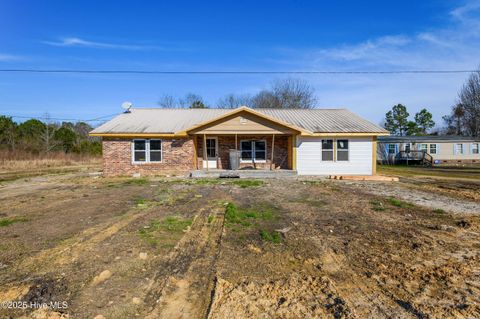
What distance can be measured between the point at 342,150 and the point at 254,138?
216 inches

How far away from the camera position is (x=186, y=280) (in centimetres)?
348

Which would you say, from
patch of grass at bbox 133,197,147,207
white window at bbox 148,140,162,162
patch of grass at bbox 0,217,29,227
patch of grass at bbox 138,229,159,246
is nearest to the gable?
white window at bbox 148,140,162,162

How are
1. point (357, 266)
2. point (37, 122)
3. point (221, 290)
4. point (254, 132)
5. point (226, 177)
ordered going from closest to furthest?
point (221, 290) < point (357, 266) < point (226, 177) < point (254, 132) < point (37, 122)

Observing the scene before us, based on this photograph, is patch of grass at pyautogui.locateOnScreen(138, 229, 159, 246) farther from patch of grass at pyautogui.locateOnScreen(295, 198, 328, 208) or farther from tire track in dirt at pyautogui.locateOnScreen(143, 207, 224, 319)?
patch of grass at pyautogui.locateOnScreen(295, 198, 328, 208)

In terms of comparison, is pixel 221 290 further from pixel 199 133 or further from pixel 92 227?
pixel 199 133

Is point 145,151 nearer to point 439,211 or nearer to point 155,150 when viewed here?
point 155,150

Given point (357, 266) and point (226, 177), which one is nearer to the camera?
point (357, 266)

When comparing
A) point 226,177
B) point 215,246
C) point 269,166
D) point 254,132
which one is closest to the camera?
point 215,246

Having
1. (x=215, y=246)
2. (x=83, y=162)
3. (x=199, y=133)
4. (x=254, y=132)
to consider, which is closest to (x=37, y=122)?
(x=83, y=162)

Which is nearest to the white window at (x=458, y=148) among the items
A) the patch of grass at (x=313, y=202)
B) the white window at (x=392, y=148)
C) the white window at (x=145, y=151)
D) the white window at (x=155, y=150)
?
the white window at (x=392, y=148)

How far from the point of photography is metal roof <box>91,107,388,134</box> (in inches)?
653

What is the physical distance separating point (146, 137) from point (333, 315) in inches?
608

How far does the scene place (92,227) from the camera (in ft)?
19.1

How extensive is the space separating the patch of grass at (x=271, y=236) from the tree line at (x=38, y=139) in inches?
1386
